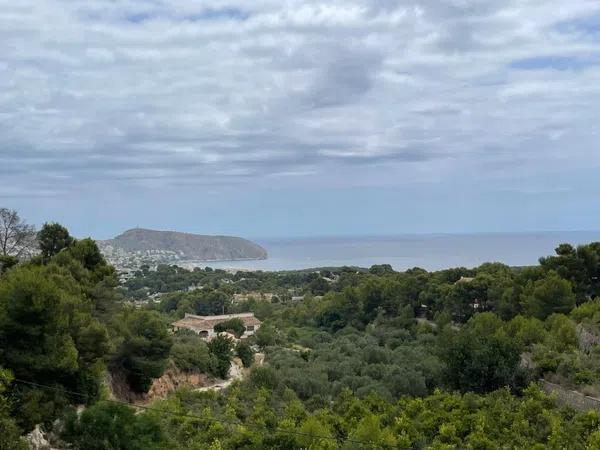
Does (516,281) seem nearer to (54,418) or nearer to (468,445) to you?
(468,445)

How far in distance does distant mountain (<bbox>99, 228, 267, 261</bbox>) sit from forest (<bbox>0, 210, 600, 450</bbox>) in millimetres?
131261

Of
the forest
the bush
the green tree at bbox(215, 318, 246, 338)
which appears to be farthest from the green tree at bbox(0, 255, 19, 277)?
the green tree at bbox(215, 318, 246, 338)

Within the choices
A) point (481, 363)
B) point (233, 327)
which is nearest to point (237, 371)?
point (481, 363)

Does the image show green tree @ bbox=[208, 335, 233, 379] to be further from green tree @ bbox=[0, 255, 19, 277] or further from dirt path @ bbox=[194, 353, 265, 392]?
green tree @ bbox=[0, 255, 19, 277]

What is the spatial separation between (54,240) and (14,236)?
20.3ft

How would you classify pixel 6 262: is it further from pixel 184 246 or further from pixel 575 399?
pixel 184 246

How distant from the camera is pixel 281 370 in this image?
20.3m

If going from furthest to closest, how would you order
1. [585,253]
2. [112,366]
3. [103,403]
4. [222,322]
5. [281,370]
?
[222,322] < [585,253] < [281,370] < [112,366] < [103,403]

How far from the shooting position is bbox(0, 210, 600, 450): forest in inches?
419

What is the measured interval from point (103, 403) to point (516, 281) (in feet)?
70.4

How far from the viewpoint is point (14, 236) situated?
2348cm

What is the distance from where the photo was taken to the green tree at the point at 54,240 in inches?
728

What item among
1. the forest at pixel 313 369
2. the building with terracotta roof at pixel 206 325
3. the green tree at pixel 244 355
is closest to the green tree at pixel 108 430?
the forest at pixel 313 369

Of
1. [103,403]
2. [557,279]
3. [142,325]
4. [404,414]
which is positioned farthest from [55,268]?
[557,279]
